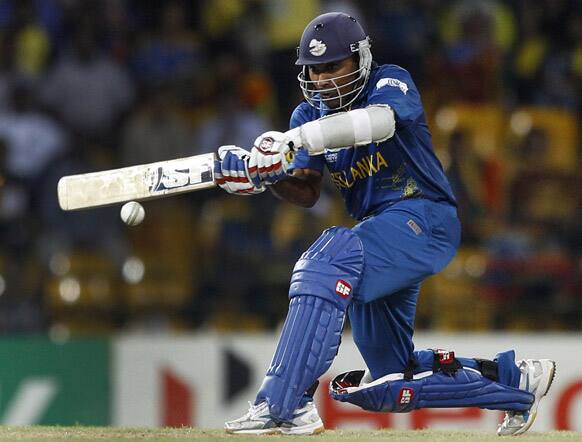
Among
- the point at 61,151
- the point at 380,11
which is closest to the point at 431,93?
the point at 380,11

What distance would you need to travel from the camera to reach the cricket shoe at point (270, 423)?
16.2 ft

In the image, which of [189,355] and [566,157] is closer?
[189,355]

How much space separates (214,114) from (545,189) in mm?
2840

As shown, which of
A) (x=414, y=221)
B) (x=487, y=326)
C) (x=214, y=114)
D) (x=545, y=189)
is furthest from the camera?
(x=214, y=114)

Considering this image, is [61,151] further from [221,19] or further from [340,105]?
[340,105]

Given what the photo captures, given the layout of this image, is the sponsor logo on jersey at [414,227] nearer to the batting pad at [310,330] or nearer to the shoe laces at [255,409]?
the batting pad at [310,330]

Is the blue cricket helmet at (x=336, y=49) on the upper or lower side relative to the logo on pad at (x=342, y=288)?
upper

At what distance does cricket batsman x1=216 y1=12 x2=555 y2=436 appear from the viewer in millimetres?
4914

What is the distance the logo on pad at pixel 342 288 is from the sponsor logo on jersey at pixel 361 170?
0.62m

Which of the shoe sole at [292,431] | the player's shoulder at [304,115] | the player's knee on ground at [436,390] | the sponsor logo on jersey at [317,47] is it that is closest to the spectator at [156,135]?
the player's shoulder at [304,115]

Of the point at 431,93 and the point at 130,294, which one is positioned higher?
the point at 431,93

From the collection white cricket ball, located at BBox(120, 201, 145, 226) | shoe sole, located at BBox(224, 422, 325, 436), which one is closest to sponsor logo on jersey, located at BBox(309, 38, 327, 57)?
white cricket ball, located at BBox(120, 201, 145, 226)

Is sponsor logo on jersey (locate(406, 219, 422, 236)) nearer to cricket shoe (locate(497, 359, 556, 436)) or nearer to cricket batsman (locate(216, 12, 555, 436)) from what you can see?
cricket batsman (locate(216, 12, 555, 436))

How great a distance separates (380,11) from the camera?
11.1 metres
